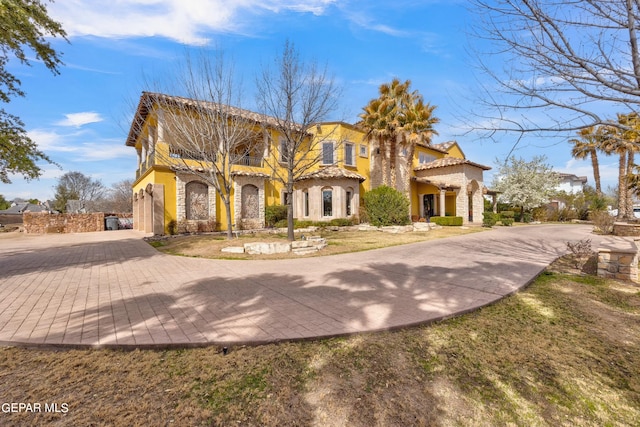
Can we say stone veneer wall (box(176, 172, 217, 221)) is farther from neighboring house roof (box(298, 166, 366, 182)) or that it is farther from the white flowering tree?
the white flowering tree

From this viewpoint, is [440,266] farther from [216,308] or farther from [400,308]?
[216,308]

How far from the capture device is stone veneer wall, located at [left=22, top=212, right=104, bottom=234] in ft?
73.0

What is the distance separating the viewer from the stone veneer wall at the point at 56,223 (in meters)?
22.3

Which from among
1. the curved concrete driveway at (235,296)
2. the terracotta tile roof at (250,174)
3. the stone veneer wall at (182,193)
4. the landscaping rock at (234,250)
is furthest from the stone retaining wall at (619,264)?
the stone veneer wall at (182,193)

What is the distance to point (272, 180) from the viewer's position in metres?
20.9

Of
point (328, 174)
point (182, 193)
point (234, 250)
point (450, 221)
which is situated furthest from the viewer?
point (450, 221)

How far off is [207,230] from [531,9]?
716 inches

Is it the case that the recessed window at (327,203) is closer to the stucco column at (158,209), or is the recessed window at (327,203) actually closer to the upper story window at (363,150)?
the upper story window at (363,150)

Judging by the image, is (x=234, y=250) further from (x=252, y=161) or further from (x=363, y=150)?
(x=363, y=150)

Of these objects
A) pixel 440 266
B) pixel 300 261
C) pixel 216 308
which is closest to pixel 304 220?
pixel 300 261

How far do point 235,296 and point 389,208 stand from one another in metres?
15.6

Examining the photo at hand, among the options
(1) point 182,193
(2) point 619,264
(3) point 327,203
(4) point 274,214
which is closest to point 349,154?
(3) point 327,203

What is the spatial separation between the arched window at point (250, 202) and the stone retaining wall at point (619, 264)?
59.2ft

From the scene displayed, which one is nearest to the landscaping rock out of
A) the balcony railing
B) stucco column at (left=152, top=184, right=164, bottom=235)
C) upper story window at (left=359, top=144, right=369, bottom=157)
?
stucco column at (left=152, top=184, right=164, bottom=235)
